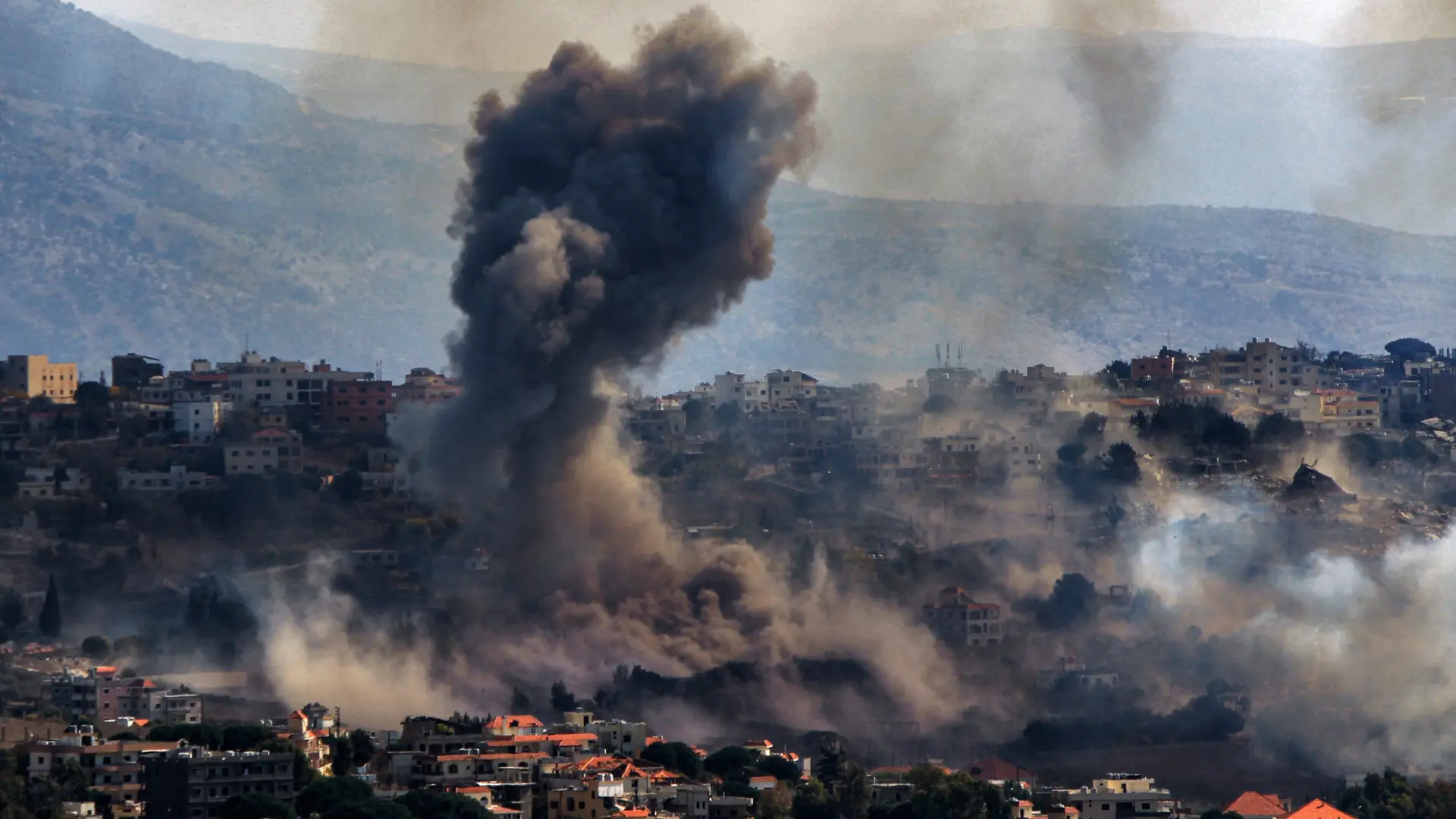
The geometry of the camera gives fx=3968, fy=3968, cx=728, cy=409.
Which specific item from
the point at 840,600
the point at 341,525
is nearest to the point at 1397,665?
the point at 840,600

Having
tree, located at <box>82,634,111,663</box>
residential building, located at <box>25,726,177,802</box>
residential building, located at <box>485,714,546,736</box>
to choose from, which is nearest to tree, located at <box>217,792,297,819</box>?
residential building, located at <box>25,726,177,802</box>

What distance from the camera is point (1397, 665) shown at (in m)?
84.7

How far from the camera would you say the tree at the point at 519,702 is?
258 feet

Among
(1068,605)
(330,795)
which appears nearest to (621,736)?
(330,795)

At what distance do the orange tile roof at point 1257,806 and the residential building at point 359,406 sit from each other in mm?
38554

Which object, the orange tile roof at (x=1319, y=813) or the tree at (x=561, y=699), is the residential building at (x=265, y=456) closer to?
the tree at (x=561, y=699)

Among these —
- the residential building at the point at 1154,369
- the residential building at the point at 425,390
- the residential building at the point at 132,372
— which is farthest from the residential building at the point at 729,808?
the residential building at the point at 1154,369

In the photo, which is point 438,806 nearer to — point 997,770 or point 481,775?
point 481,775

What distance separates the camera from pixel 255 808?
6094cm

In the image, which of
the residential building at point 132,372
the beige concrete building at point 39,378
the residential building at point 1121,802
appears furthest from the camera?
the residential building at point 132,372

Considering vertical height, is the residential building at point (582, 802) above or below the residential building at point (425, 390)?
below

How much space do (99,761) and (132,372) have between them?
2023 inches

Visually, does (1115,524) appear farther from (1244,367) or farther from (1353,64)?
(1353,64)

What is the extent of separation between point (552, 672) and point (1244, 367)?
4900 centimetres
